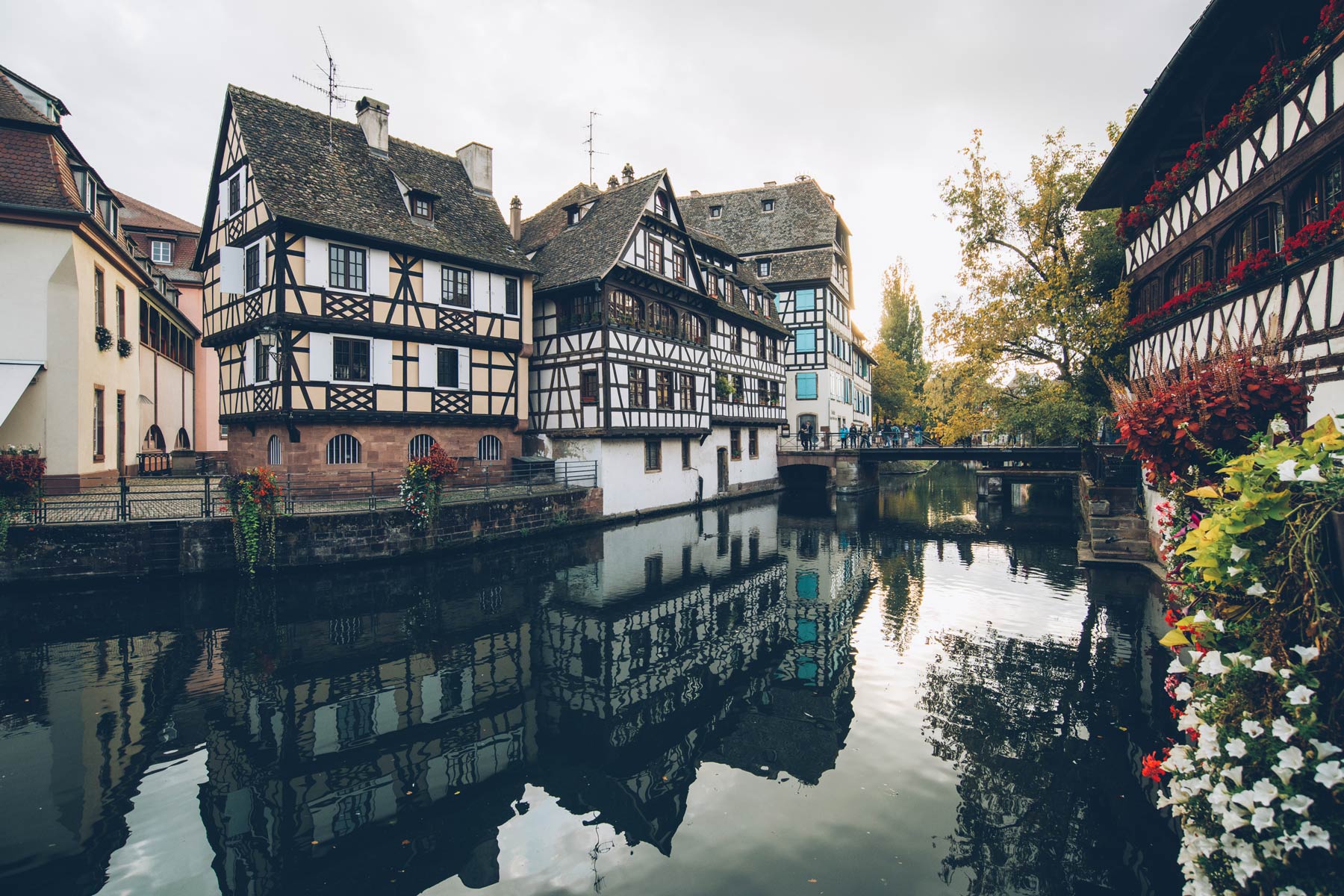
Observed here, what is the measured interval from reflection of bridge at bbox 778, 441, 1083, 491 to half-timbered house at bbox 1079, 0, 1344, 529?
12.3 metres

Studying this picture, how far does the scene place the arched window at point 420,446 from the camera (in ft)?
74.6

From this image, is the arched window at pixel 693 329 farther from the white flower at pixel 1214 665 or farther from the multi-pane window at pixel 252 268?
the white flower at pixel 1214 665

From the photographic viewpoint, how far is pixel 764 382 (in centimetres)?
3997

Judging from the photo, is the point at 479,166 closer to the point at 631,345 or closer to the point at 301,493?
the point at 631,345

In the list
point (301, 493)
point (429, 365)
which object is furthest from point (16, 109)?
point (301, 493)

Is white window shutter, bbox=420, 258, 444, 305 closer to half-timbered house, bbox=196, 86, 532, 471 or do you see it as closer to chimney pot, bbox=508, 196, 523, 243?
half-timbered house, bbox=196, 86, 532, 471

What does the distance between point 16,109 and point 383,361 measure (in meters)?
10.9

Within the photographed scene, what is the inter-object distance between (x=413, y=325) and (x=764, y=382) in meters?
22.1

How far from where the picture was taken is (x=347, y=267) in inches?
846

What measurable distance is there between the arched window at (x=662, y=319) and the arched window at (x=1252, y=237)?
1866 centimetres

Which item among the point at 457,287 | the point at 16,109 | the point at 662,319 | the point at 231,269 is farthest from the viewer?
the point at 662,319

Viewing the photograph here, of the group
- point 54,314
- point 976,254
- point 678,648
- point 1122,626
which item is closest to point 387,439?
point 54,314

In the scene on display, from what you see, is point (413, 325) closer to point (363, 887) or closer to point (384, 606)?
point (384, 606)

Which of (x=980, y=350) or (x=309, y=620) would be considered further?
(x=980, y=350)
